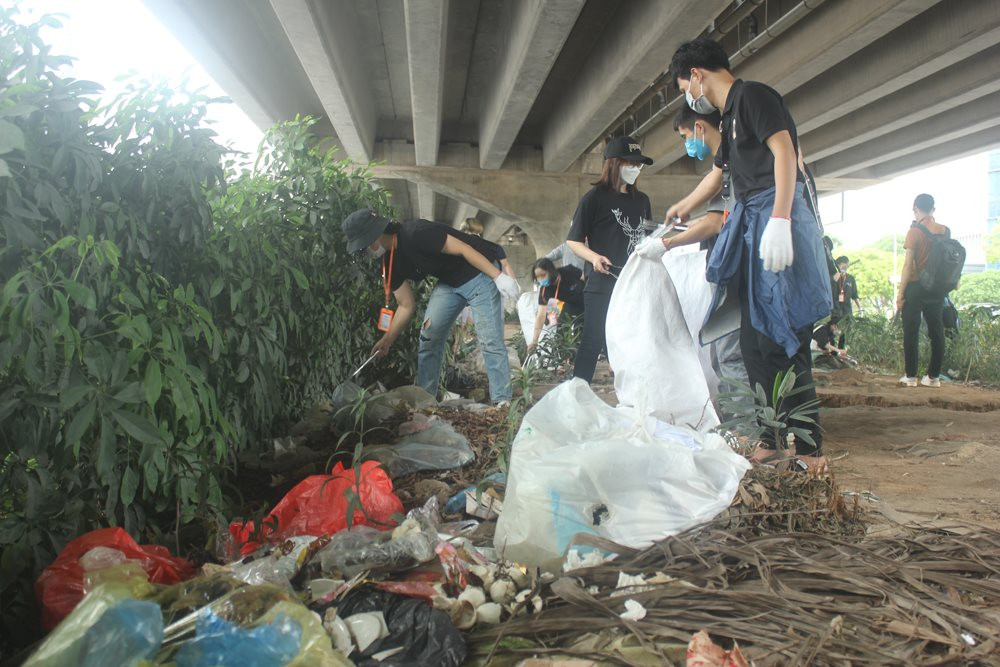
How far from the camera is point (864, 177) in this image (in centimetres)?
1441

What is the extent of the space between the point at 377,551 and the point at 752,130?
203 cm

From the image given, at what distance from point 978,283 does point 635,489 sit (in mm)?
33123

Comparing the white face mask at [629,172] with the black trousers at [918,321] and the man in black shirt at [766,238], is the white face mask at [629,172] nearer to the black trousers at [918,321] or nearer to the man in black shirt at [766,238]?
the man in black shirt at [766,238]

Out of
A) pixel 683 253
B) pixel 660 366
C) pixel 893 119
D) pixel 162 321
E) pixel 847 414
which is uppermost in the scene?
pixel 893 119

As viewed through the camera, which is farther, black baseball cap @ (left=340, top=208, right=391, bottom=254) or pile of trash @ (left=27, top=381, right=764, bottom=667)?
black baseball cap @ (left=340, top=208, right=391, bottom=254)

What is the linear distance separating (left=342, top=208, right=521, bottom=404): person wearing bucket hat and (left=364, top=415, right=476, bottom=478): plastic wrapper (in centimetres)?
121

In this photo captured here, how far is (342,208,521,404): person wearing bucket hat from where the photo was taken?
417 cm

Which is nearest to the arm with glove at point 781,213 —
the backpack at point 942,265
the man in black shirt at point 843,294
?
the backpack at point 942,265

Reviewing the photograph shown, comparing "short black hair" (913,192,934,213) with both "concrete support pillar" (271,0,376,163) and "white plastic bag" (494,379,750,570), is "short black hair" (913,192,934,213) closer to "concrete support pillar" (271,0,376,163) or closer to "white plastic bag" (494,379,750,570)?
"concrete support pillar" (271,0,376,163)

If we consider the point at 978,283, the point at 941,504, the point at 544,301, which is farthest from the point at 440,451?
the point at 978,283

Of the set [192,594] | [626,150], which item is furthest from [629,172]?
[192,594]

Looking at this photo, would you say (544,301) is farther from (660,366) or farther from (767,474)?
(767,474)

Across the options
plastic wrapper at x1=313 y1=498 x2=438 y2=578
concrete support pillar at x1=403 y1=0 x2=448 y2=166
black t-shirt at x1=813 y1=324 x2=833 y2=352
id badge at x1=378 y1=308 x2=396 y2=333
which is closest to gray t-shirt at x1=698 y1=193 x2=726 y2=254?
id badge at x1=378 y1=308 x2=396 y2=333

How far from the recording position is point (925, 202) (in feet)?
20.5
